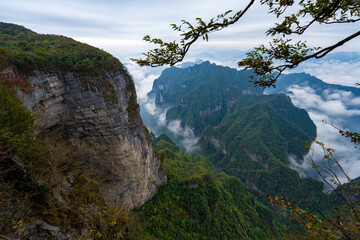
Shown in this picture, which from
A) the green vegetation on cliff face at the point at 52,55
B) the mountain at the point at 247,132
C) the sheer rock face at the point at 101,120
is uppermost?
the green vegetation on cliff face at the point at 52,55

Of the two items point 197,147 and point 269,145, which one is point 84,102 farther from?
point 197,147

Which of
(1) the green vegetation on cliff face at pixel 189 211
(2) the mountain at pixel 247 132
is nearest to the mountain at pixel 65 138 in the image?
(1) the green vegetation on cliff face at pixel 189 211

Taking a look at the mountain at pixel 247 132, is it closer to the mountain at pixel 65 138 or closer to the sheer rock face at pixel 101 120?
the sheer rock face at pixel 101 120

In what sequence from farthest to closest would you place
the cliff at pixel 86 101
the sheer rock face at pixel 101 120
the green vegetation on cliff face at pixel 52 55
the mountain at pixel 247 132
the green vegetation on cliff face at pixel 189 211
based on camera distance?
the mountain at pixel 247 132, the green vegetation on cliff face at pixel 189 211, the sheer rock face at pixel 101 120, the cliff at pixel 86 101, the green vegetation on cliff face at pixel 52 55

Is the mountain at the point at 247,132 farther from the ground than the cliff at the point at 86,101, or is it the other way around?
the cliff at the point at 86,101

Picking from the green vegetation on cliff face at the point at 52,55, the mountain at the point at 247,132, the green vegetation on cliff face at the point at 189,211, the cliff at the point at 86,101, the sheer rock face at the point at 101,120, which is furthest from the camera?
the mountain at the point at 247,132

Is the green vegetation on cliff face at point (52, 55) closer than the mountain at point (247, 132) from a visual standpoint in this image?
Yes

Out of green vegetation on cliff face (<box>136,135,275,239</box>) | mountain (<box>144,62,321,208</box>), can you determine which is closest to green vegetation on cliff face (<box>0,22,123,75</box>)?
green vegetation on cliff face (<box>136,135,275,239</box>)
